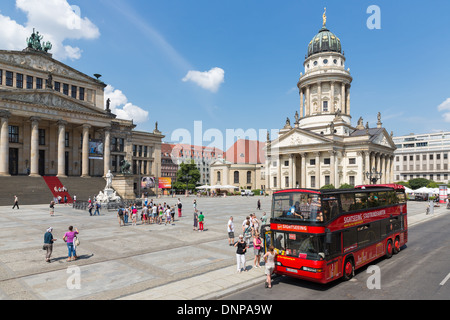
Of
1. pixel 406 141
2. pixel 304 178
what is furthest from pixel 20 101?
pixel 406 141

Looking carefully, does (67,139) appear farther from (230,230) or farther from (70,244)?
(230,230)

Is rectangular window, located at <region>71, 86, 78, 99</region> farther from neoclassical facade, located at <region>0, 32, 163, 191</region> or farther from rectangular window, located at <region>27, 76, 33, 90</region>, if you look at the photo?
rectangular window, located at <region>27, 76, 33, 90</region>

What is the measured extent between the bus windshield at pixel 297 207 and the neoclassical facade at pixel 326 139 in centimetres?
5924

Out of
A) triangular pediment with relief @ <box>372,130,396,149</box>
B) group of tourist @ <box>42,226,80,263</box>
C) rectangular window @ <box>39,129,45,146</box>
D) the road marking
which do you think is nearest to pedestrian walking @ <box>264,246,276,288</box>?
the road marking

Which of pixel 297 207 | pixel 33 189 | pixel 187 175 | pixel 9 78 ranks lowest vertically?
pixel 33 189

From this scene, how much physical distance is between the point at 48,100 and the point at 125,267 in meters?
43.7

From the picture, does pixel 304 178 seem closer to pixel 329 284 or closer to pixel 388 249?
pixel 388 249

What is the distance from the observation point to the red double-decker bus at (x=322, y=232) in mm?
9820

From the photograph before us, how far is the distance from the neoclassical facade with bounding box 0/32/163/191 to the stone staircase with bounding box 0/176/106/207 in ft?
7.56

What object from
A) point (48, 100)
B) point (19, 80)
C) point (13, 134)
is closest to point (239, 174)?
point (48, 100)

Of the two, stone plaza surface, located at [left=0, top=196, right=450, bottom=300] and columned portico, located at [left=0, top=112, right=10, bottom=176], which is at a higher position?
columned portico, located at [left=0, top=112, right=10, bottom=176]

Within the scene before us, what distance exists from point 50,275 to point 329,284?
10.6m

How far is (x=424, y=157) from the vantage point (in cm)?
10025

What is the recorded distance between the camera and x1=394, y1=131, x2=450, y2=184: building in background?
95500 mm
